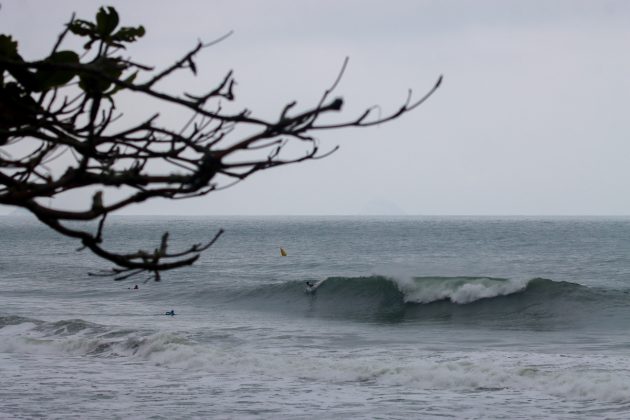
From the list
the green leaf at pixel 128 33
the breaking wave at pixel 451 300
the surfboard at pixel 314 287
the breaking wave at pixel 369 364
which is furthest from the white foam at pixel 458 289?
the green leaf at pixel 128 33

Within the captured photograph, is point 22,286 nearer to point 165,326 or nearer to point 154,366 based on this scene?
point 165,326

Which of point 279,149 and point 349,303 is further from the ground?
point 279,149

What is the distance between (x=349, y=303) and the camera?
2848 cm

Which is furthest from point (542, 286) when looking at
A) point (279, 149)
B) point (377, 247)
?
point (377, 247)

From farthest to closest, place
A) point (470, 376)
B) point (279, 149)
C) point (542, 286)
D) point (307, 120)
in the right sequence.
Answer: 1. point (542, 286)
2. point (470, 376)
3. point (279, 149)
4. point (307, 120)

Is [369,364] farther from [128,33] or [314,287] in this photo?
[314,287]

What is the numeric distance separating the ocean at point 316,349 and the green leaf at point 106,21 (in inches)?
296

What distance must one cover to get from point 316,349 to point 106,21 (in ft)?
45.0

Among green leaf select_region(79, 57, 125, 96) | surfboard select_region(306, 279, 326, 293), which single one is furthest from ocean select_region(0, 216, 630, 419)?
green leaf select_region(79, 57, 125, 96)

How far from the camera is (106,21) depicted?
2990 mm

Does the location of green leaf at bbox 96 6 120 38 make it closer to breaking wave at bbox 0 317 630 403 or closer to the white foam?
breaking wave at bbox 0 317 630 403

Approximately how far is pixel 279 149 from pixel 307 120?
1.27 ft

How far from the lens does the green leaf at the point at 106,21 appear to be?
9.76 ft

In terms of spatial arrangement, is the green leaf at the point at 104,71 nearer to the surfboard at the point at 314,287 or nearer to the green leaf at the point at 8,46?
the green leaf at the point at 8,46
